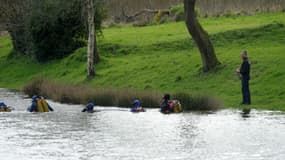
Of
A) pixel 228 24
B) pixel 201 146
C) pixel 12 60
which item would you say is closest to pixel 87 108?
pixel 201 146

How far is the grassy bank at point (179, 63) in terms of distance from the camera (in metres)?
36.5

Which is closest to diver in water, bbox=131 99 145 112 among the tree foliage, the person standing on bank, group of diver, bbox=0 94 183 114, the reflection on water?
group of diver, bbox=0 94 183 114

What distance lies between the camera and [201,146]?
23031 mm

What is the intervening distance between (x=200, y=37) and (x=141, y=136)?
15.7m

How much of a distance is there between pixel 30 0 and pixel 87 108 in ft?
101

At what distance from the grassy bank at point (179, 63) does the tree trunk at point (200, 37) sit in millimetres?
555

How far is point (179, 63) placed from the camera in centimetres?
4447

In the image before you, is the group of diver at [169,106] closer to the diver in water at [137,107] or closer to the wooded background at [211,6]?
the diver in water at [137,107]

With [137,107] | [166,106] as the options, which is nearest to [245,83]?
[166,106]

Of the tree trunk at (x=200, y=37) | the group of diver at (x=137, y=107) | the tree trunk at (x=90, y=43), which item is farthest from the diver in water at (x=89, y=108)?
the tree trunk at (x=90, y=43)

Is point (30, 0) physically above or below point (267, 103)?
above

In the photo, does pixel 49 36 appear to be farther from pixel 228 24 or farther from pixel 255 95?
A: pixel 255 95

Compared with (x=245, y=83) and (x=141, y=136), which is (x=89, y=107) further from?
(x=141, y=136)

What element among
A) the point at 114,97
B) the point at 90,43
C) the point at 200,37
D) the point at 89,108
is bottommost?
the point at 89,108
